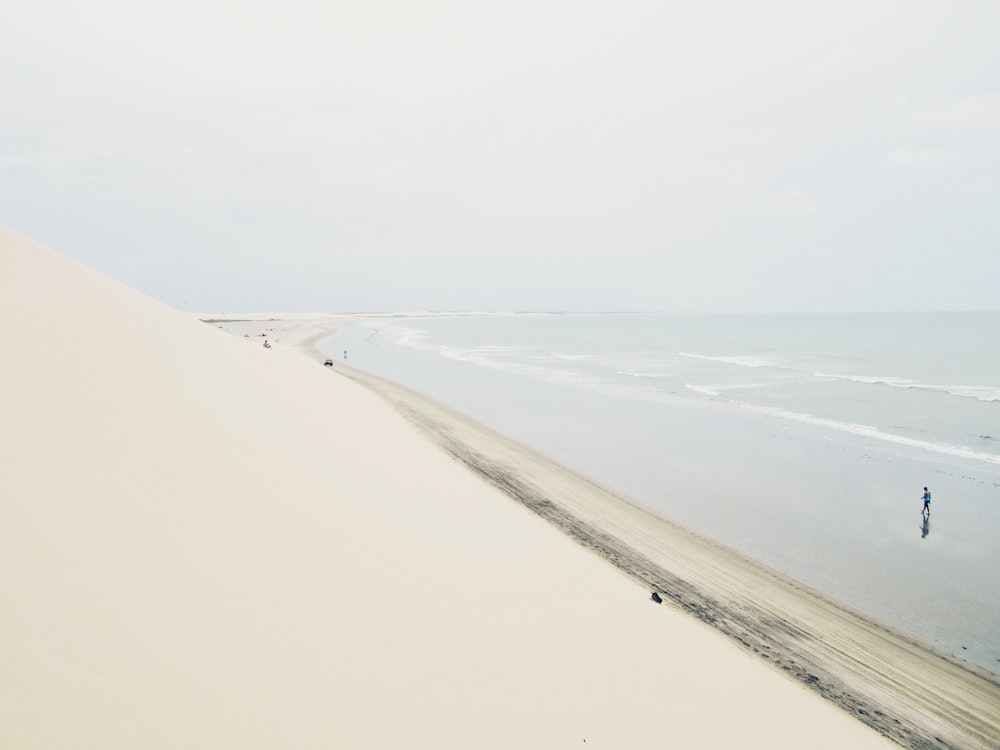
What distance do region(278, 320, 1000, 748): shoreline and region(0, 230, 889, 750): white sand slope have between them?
823 millimetres

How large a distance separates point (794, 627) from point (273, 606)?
8929mm

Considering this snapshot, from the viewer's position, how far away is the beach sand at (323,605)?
385 centimetres

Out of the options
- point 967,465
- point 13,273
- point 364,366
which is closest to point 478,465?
point 13,273

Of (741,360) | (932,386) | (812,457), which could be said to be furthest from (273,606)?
(741,360)

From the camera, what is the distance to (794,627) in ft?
31.0

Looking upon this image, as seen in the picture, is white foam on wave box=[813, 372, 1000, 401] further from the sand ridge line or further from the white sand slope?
the white sand slope

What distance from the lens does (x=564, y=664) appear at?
6441mm

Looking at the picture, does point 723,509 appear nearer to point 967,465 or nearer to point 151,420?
point 967,465

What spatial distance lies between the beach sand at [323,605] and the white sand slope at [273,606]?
3cm

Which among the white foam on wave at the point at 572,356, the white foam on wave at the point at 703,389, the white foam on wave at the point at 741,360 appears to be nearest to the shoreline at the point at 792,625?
the white foam on wave at the point at 703,389

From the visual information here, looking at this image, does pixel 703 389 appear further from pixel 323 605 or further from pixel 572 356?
pixel 323 605

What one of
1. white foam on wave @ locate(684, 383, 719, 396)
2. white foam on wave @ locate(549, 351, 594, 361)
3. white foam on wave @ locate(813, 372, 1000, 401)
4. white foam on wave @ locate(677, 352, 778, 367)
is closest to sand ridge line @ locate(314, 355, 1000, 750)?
white foam on wave @ locate(684, 383, 719, 396)

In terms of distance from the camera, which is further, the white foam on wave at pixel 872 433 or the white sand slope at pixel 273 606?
the white foam on wave at pixel 872 433

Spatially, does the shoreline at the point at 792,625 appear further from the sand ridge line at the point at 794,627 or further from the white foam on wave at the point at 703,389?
the white foam on wave at the point at 703,389
